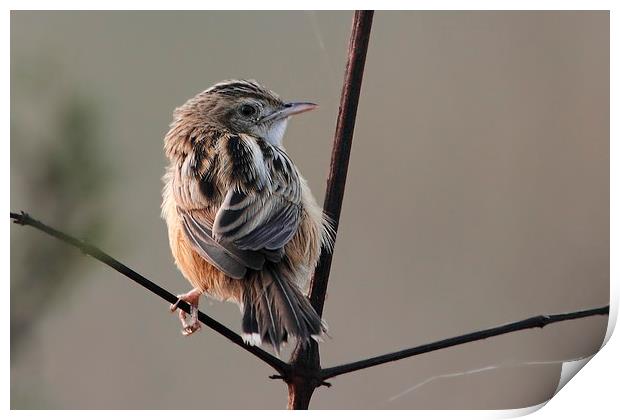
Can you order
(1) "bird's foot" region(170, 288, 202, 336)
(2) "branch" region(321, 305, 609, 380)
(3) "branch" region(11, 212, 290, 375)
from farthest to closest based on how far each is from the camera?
(1) "bird's foot" region(170, 288, 202, 336) → (2) "branch" region(321, 305, 609, 380) → (3) "branch" region(11, 212, 290, 375)

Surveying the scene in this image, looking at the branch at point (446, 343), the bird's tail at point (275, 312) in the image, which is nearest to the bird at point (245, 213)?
the bird's tail at point (275, 312)

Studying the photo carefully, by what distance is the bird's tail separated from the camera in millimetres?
1543

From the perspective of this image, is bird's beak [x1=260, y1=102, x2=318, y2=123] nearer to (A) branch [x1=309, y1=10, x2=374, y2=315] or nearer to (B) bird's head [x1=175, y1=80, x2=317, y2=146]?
(B) bird's head [x1=175, y1=80, x2=317, y2=146]

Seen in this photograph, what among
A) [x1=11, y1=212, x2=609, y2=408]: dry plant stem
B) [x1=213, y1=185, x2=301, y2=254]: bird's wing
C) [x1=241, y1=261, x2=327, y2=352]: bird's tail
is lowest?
[x1=11, y1=212, x2=609, y2=408]: dry plant stem

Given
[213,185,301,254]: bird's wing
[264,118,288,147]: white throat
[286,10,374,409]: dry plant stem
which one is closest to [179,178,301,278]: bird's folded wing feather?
[213,185,301,254]: bird's wing

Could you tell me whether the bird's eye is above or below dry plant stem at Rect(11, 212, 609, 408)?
above

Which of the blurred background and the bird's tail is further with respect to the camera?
the blurred background

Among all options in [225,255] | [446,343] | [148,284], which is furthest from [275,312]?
[446,343]

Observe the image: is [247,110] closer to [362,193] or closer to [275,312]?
[362,193]

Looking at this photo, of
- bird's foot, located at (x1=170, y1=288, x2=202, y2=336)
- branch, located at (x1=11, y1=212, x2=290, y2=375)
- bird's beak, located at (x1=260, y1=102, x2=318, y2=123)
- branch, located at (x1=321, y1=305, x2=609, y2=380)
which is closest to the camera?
branch, located at (x1=11, y1=212, x2=290, y2=375)

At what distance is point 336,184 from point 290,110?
10.2 inches

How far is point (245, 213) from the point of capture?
168 cm

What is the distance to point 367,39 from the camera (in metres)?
1.79

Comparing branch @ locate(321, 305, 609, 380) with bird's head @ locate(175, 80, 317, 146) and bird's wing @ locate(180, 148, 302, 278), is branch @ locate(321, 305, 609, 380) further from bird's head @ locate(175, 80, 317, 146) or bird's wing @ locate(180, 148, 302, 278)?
bird's head @ locate(175, 80, 317, 146)
